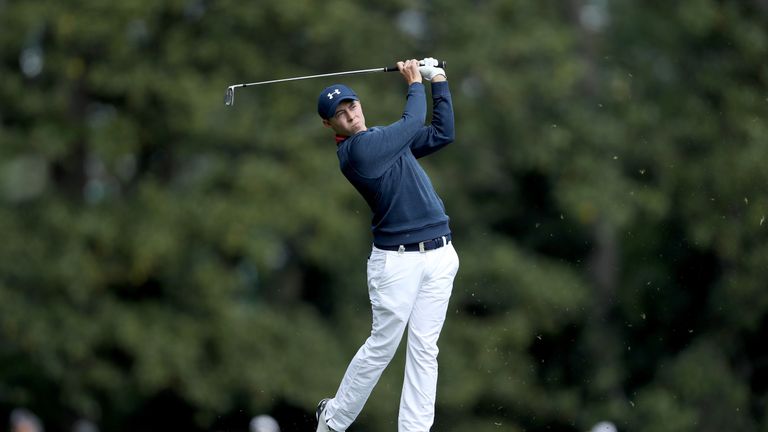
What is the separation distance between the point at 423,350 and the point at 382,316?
347 mm

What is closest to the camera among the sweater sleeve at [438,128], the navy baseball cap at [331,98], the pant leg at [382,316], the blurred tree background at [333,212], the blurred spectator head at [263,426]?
the navy baseball cap at [331,98]

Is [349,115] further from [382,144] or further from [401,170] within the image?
[401,170]

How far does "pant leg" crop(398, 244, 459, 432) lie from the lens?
28.2ft

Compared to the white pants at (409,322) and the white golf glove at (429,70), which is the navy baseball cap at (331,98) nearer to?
the white golf glove at (429,70)

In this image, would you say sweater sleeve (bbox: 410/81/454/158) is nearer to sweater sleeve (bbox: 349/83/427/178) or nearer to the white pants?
sweater sleeve (bbox: 349/83/427/178)

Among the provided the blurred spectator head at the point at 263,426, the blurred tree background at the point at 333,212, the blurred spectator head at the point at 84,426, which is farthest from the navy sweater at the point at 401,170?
the blurred spectator head at the point at 84,426

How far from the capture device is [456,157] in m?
24.0

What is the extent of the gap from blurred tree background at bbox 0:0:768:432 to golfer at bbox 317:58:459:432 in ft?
42.4

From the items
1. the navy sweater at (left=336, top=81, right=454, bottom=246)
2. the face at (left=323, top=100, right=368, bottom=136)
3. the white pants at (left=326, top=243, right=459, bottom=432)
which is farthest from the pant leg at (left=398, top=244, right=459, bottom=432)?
the face at (left=323, top=100, right=368, bottom=136)

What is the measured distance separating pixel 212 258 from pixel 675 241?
8167mm

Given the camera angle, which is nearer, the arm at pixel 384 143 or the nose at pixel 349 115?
the arm at pixel 384 143

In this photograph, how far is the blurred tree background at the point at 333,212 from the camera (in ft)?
71.1

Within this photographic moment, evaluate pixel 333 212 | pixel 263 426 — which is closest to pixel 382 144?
pixel 263 426

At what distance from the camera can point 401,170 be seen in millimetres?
8438
